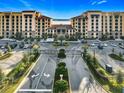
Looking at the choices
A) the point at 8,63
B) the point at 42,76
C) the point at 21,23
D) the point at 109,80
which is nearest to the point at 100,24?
the point at 21,23

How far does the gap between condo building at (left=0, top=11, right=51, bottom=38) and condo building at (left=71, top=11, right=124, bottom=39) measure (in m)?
6.88

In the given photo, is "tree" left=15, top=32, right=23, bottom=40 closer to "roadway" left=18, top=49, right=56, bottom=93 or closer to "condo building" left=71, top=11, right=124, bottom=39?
"condo building" left=71, top=11, right=124, bottom=39

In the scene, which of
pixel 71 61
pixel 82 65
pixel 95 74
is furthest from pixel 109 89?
pixel 71 61

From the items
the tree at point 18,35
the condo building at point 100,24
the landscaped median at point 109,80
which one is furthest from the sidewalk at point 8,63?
the condo building at point 100,24

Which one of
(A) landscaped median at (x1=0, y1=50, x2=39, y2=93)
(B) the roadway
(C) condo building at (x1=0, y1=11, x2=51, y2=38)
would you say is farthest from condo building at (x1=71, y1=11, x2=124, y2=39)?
(A) landscaped median at (x1=0, y1=50, x2=39, y2=93)

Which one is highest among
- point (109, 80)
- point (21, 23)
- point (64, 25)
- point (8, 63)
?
point (21, 23)

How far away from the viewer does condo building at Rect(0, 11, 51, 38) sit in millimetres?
42156

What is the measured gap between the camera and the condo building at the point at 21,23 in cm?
4216

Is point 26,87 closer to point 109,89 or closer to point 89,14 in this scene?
point 109,89

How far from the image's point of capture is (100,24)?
42.4 meters

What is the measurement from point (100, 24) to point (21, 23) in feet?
47.0

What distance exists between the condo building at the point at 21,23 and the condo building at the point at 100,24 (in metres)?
6.88

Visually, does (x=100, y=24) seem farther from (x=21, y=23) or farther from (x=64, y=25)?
(x=21, y=23)

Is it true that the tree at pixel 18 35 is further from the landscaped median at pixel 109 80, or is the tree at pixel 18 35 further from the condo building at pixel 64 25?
the landscaped median at pixel 109 80
